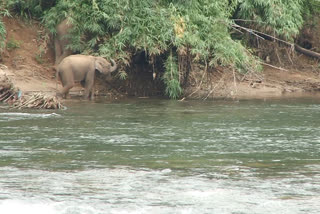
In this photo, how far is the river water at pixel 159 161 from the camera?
329 inches

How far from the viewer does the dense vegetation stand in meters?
19.3

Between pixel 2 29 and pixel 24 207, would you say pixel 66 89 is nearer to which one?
pixel 2 29

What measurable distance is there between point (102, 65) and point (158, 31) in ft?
4.87

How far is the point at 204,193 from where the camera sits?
8.77 m

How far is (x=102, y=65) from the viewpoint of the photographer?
19297mm

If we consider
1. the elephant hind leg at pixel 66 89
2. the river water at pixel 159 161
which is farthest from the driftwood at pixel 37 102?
the elephant hind leg at pixel 66 89

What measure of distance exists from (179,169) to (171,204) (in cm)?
184

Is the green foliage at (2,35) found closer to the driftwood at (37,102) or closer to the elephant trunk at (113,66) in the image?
the elephant trunk at (113,66)

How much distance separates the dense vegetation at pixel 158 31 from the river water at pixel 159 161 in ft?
8.72

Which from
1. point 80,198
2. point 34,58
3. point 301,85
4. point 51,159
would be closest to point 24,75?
point 34,58

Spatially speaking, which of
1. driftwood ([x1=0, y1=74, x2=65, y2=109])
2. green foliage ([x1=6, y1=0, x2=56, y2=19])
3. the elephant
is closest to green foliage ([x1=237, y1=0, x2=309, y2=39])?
the elephant

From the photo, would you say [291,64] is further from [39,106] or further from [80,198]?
[80,198]

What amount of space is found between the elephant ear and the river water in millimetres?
2428

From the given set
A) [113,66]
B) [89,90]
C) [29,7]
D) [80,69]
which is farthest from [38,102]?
[29,7]
